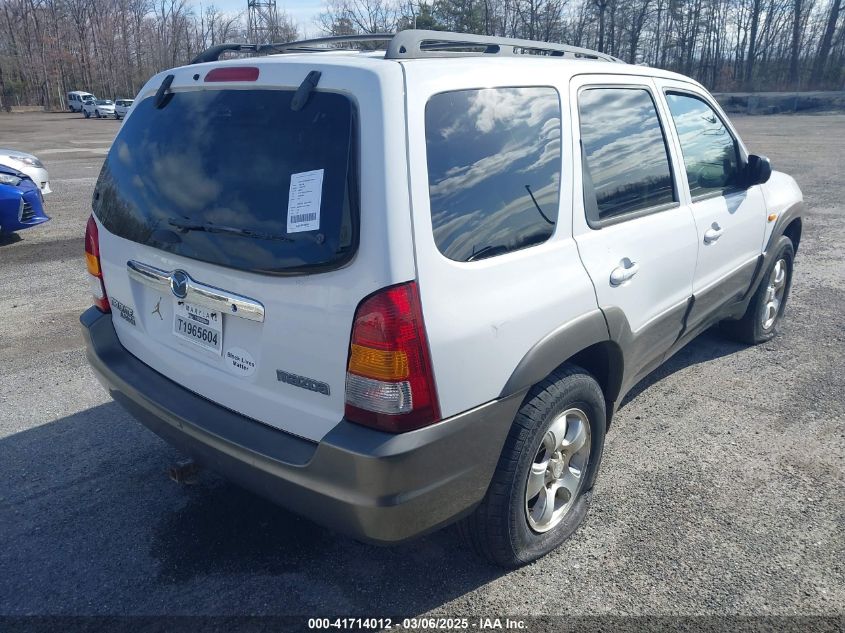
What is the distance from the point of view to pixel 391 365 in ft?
6.53

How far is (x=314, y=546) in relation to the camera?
111 inches

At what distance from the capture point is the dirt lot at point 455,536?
2.54 metres

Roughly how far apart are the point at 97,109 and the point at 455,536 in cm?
5418

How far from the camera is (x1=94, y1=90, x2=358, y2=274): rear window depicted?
2.04 meters

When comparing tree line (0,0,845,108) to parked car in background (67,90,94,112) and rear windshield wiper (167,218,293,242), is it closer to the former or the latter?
parked car in background (67,90,94,112)

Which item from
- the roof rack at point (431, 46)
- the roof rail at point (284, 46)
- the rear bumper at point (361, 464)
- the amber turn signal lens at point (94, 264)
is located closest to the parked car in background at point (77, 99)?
the roof rail at point (284, 46)

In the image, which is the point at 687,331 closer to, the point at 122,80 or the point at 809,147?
the point at 809,147

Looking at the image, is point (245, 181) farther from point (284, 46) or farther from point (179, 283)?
point (284, 46)

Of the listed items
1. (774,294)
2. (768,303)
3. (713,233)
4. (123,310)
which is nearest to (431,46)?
(123,310)

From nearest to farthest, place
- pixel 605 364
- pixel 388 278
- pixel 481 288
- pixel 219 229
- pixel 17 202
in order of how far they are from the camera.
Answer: pixel 388 278, pixel 481 288, pixel 219 229, pixel 605 364, pixel 17 202

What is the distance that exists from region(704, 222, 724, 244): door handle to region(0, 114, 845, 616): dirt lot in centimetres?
108

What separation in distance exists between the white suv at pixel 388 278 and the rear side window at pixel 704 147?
58 cm

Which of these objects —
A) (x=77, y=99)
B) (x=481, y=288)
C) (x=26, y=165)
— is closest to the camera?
(x=481, y=288)

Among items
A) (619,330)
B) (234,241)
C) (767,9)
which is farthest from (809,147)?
(767,9)
